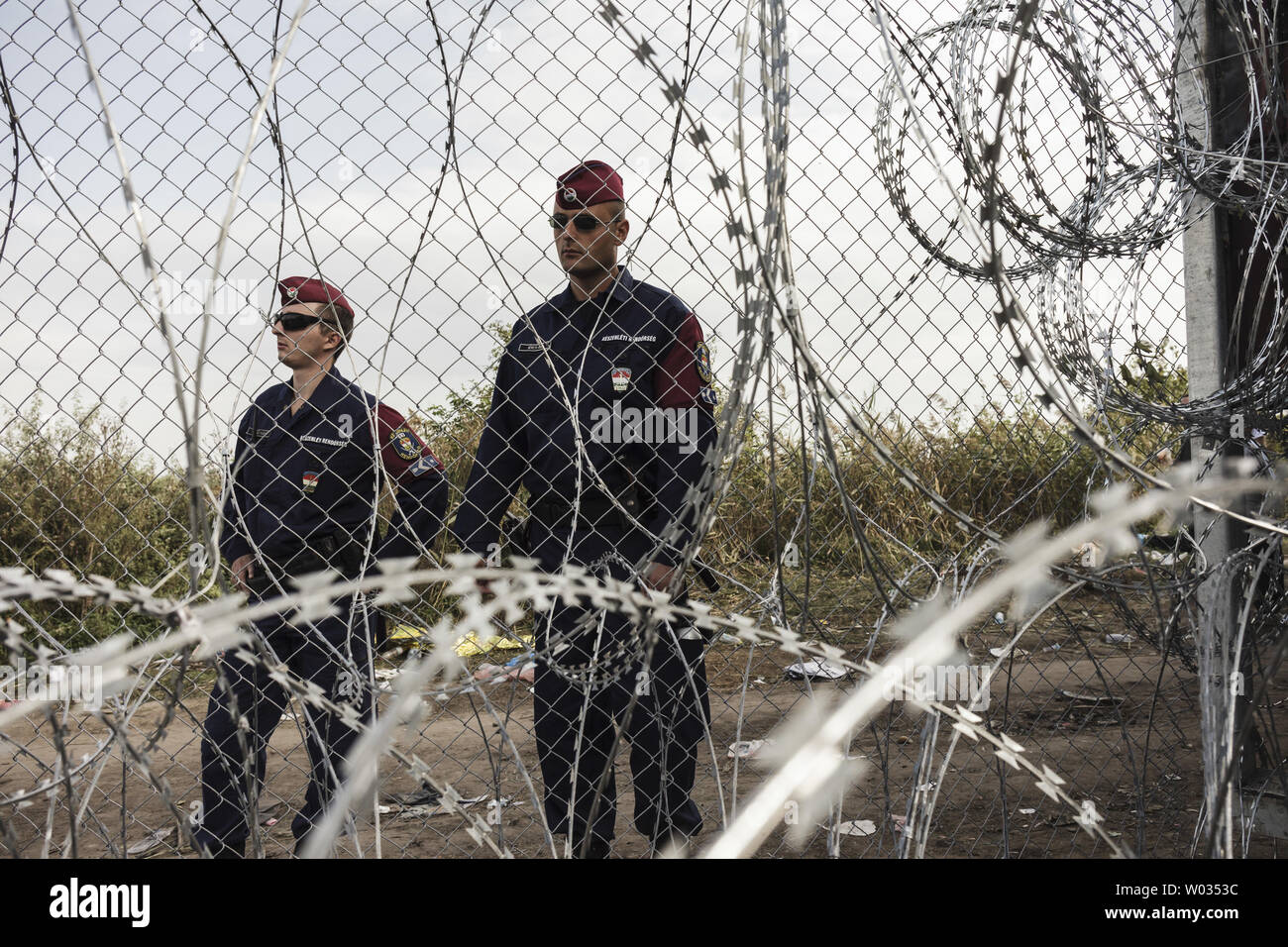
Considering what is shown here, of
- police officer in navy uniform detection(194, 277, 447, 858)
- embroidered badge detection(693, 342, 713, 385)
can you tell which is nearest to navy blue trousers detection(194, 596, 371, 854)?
police officer in navy uniform detection(194, 277, 447, 858)

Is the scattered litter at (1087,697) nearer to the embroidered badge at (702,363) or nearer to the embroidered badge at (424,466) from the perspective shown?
the embroidered badge at (702,363)

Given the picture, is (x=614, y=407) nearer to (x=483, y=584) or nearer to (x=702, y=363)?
(x=702, y=363)

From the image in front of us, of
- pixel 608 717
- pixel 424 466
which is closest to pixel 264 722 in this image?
pixel 424 466

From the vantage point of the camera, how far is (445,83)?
80.5 inches

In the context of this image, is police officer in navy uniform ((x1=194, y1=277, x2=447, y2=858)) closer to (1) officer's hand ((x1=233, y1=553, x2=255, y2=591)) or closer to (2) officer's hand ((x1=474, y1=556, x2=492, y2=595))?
(1) officer's hand ((x1=233, y1=553, x2=255, y2=591))

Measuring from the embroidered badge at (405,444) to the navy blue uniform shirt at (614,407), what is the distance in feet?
0.91

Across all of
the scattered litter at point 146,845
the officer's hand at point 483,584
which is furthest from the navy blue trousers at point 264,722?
the scattered litter at point 146,845

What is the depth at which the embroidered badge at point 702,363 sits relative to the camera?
2.77 m

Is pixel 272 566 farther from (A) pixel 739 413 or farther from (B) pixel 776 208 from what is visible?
(B) pixel 776 208

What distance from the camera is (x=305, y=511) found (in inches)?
117

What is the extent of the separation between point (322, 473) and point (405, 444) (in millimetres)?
280
